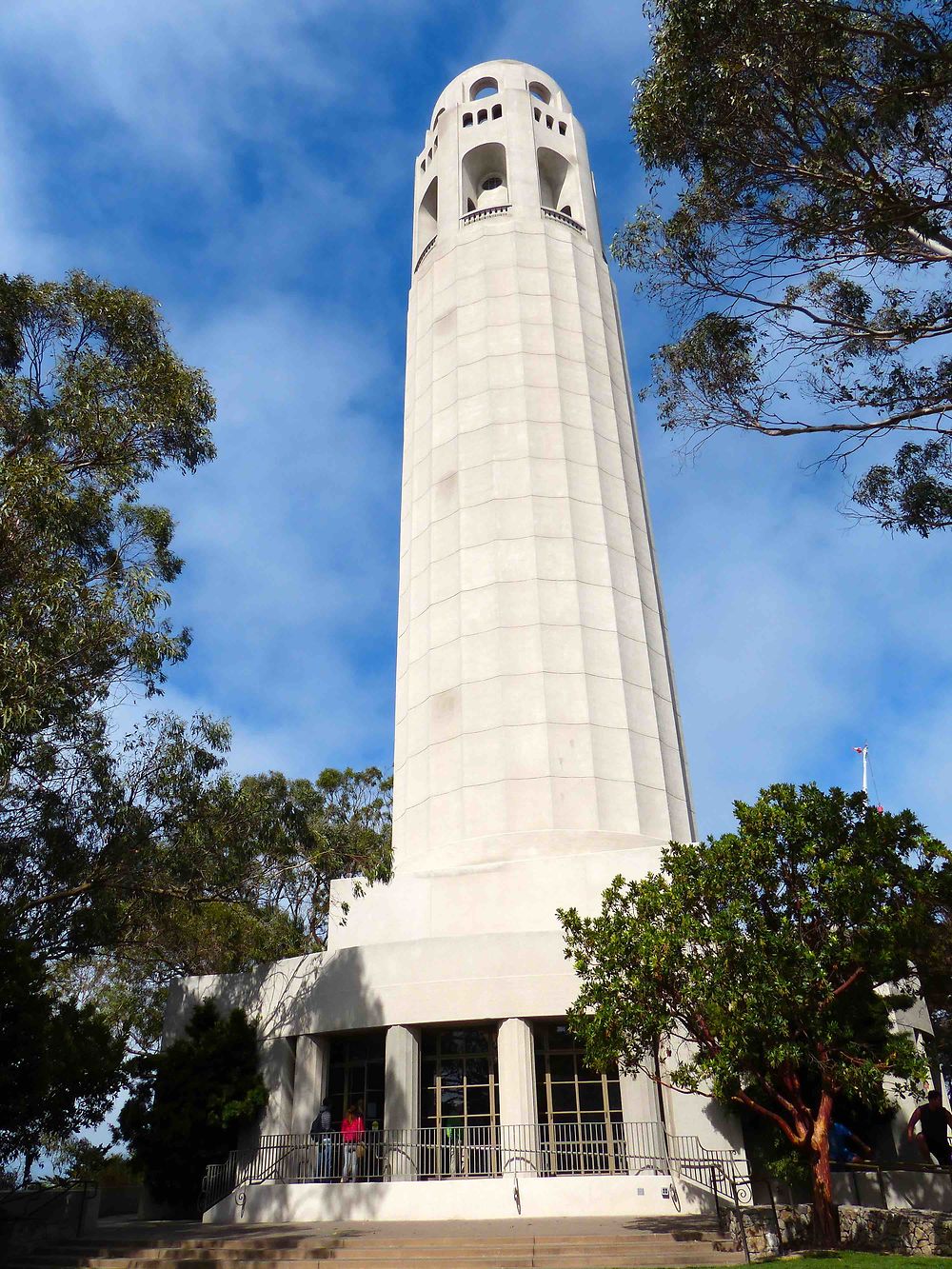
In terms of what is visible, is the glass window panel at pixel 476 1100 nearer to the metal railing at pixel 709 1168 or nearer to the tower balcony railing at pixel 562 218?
the metal railing at pixel 709 1168

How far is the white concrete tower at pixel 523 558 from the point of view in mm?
26422

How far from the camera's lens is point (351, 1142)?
63.5 ft

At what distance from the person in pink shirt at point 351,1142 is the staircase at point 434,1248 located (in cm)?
251

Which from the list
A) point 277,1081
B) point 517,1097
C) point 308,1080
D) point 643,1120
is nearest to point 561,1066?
point 517,1097

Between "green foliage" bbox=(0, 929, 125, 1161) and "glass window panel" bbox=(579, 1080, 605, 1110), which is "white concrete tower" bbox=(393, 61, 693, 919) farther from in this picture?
"green foliage" bbox=(0, 929, 125, 1161)

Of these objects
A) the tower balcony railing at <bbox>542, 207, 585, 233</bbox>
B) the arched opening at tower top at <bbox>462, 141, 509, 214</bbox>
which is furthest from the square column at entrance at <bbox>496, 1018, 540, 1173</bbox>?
the arched opening at tower top at <bbox>462, 141, 509, 214</bbox>

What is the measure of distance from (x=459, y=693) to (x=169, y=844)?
963 centimetres

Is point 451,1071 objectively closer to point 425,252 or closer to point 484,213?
point 484,213

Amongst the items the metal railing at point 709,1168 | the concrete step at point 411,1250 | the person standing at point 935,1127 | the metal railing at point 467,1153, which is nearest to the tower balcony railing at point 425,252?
the metal railing at point 467,1153

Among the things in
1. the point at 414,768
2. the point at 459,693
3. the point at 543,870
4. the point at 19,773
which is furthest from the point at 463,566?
the point at 19,773

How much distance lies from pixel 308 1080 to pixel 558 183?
34.6 meters

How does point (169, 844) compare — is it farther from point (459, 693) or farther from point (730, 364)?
point (730, 364)

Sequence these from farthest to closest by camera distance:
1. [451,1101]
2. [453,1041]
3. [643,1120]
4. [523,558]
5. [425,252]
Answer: [425,252] → [523,558] → [453,1041] → [451,1101] → [643,1120]

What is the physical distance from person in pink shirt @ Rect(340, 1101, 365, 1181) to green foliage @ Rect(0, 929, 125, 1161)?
4.69 metres
